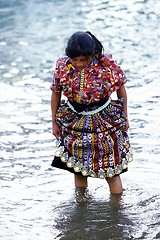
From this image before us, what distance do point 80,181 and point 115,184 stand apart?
0.32m

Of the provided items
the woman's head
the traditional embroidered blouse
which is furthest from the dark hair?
the traditional embroidered blouse

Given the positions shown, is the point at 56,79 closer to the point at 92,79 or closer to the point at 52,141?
the point at 92,79

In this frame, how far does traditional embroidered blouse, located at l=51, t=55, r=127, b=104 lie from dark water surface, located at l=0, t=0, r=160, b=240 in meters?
0.89

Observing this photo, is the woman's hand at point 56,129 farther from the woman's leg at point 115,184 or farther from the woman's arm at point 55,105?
the woman's leg at point 115,184

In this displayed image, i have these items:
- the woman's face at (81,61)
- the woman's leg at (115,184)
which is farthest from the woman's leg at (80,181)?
the woman's face at (81,61)

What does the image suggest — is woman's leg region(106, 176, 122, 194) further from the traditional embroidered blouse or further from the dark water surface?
the traditional embroidered blouse

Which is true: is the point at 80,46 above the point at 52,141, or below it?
above

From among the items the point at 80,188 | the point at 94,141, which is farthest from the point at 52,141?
the point at 94,141

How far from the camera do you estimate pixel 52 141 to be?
6.88 metres

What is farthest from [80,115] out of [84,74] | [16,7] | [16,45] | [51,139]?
[16,7]

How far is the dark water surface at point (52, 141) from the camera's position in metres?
5.12

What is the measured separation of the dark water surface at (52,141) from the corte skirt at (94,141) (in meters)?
0.36

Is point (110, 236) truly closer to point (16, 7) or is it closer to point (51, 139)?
point (51, 139)

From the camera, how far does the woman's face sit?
4.89 metres
